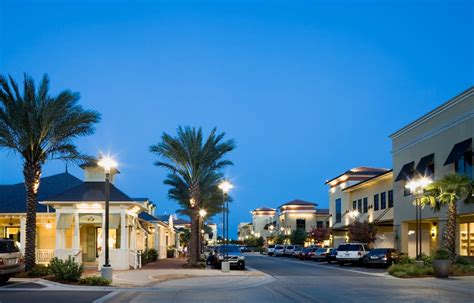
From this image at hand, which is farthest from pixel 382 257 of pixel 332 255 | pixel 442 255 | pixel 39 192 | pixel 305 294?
pixel 39 192

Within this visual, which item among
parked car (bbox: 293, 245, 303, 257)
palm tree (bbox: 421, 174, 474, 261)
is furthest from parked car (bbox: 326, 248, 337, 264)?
palm tree (bbox: 421, 174, 474, 261)

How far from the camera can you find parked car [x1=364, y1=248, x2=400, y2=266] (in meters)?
39.7

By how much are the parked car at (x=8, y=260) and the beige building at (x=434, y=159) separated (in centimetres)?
2504

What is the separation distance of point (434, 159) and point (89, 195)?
23564 millimetres

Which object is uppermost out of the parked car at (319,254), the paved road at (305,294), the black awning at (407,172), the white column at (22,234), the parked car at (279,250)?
the black awning at (407,172)

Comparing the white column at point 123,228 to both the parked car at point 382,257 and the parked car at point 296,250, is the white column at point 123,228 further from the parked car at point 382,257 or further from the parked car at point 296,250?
the parked car at point 296,250

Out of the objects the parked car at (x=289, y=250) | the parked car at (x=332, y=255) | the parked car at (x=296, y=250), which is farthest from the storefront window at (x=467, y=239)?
the parked car at (x=289, y=250)

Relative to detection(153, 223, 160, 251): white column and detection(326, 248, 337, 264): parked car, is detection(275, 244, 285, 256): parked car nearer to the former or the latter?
detection(326, 248, 337, 264): parked car

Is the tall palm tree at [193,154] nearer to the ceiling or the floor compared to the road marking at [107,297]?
nearer to the ceiling

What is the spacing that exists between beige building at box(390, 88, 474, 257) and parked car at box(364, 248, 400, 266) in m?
3.35

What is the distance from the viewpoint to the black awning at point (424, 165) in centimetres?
4078

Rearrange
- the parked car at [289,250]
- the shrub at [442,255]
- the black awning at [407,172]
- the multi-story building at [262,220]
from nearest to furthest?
the shrub at [442,255]
the black awning at [407,172]
the parked car at [289,250]
the multi-story building at [262,220]

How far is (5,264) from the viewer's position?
2264 cm

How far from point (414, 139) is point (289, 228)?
66.4 meters
